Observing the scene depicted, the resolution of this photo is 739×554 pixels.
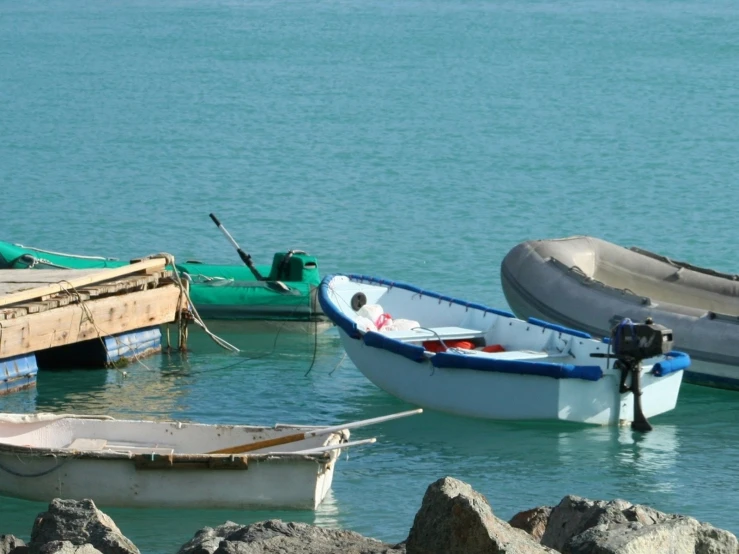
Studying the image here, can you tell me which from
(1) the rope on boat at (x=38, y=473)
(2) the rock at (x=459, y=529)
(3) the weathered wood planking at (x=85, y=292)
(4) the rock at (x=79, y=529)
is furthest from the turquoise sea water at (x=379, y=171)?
(2) the rock at (x=459, y=529)

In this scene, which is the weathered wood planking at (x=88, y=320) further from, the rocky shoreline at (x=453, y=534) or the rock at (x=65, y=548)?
the rock at (x=65, y=548)

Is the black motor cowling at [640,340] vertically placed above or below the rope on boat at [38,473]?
above

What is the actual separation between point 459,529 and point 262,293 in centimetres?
863

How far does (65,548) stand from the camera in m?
6.81

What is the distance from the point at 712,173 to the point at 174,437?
24.8 m

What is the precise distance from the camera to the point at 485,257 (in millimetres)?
23047

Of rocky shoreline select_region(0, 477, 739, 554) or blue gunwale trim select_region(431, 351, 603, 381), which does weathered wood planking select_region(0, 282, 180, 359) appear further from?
rocky shoreline select_region(0, 477, 739, 554)

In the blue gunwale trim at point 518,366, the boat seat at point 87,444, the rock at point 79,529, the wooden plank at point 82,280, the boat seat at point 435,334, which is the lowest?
the boat seat at point 87,444

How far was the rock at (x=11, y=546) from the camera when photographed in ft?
24.8

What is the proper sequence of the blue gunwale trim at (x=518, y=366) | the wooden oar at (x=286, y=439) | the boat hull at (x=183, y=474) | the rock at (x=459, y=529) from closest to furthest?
the rock at (x=459, y=529)
the boat hull at (x=183, y=474)
the wooden oar at (x=286, y=439)
the blue gunwale trim at (x=518, y=366)

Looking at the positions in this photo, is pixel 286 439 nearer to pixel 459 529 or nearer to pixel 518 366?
pixel 518 366

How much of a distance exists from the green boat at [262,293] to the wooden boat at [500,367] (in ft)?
5.75

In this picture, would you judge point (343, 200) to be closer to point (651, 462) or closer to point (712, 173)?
point (712, 173)

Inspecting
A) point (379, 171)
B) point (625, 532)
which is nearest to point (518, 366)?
point (625, 532)
